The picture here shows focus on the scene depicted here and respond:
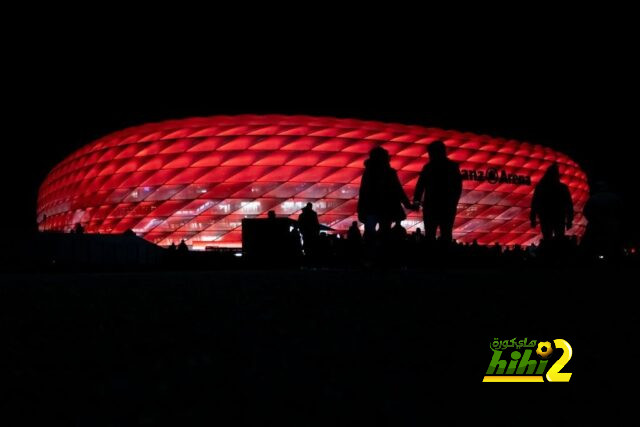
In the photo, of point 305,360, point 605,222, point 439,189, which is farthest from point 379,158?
point 305,360

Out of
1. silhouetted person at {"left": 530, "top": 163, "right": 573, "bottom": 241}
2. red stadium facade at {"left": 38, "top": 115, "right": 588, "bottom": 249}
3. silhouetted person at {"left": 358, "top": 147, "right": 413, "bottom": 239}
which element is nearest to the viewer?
silhouetted person at {"left": 358, "top": 147, "right": 413, "bottom": 239}

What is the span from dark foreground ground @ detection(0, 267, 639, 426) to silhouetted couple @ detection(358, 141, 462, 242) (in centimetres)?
430

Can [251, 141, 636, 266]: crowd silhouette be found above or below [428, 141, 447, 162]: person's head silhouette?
below

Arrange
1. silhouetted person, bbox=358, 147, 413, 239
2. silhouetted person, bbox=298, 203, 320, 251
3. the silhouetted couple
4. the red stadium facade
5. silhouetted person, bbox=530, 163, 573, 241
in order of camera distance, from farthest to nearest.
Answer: the red stadium facade, silhouetted person, bbox=298, 203, 320, 251, silhouetted person, bbox=530, 163, 573, 241, silhouetted person, bbox=358, 147, 413, 239, the silhouetted couple

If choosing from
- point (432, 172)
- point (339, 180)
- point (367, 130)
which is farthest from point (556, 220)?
point (367, 130)

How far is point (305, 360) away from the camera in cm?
248

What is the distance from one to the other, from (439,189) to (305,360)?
22.2 ft

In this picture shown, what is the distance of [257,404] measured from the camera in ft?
6.08

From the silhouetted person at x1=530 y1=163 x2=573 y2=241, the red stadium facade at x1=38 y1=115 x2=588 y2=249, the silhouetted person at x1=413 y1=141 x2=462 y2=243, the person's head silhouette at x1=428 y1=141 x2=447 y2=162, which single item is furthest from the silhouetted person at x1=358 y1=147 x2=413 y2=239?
the red stadium facade at x1=38 y1=115 x2=588 y2=249

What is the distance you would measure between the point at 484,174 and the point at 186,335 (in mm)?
45361

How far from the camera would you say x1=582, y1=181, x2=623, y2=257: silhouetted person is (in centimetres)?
1138

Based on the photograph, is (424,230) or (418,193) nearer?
(418,193)

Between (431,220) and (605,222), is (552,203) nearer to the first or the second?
(605,222)

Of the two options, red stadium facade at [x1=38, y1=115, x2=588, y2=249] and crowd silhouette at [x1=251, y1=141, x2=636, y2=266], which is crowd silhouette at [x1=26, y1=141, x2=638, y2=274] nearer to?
crowd silhouette at [x1=251, y1=141, x2=636, y2=266]
